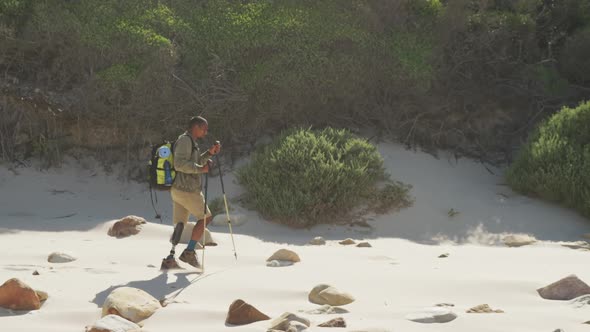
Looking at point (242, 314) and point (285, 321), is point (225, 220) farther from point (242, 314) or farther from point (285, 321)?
point (285, 321)

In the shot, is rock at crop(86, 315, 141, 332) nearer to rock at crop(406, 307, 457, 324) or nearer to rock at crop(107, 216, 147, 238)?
rock at crop(406, 307, 457, 324)

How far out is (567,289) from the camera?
5281 mm

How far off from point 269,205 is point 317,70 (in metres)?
3.24

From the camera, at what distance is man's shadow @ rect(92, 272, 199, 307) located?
543cm

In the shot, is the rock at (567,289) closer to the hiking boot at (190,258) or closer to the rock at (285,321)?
the rock at (285,321)

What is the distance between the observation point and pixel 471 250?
8797mm

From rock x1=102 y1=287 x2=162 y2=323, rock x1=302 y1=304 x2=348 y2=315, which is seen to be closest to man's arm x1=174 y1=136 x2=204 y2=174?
rock x1=102 y1=287 x2=162 y2=323

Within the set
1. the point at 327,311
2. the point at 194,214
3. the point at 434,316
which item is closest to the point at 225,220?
the point at 194,214

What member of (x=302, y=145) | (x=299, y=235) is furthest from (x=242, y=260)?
(x=302, y=145)

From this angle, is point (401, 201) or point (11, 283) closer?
point (11, 283)

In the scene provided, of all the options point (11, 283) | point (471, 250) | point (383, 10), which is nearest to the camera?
point (11, 283)

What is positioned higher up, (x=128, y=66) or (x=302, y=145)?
(x=128, y=66)

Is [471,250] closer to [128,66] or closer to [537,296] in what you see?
[537,296]

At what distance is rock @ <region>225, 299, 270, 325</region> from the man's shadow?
88 cm
